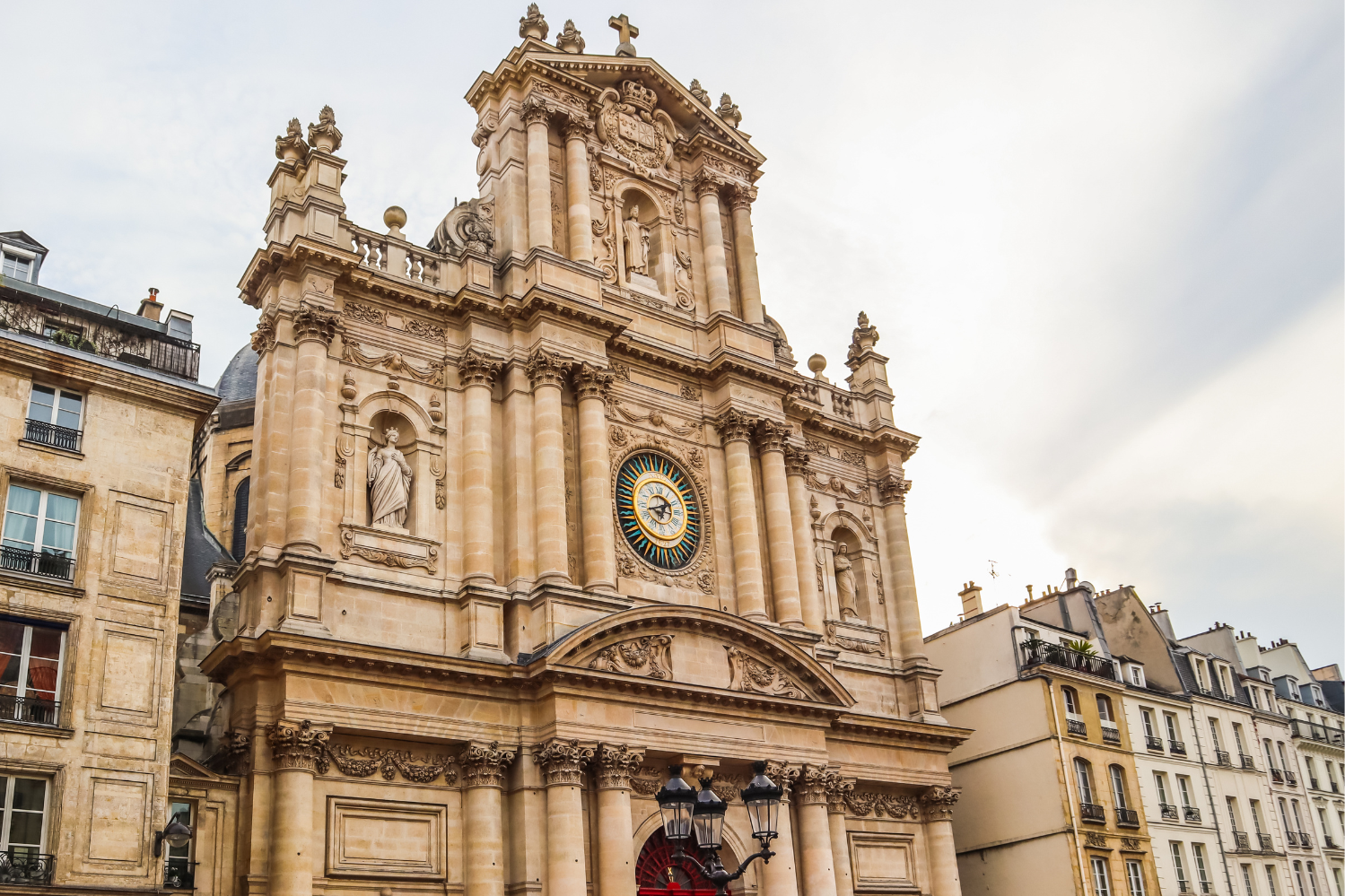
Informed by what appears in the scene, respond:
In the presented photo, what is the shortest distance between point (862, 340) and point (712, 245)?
5767 mm

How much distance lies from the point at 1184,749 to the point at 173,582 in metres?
28.9

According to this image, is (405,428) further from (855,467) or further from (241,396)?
(241,396)

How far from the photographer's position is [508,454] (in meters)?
25.5

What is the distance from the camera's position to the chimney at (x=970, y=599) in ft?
133

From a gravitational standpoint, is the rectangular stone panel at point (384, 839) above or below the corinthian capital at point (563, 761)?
below

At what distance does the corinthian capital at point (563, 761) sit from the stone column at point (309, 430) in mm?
5241

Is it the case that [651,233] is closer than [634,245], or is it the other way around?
[634,245]

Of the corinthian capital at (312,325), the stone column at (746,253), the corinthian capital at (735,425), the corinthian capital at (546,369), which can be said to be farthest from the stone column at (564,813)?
the stone column at (746,253)

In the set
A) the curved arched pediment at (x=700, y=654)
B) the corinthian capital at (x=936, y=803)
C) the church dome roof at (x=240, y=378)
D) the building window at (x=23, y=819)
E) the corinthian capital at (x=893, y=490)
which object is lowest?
the building window at (x=23, y=819)

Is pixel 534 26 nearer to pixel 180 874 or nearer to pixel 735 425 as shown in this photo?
pixel 735 425

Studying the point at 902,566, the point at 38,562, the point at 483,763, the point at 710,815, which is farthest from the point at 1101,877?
the point at 38,562

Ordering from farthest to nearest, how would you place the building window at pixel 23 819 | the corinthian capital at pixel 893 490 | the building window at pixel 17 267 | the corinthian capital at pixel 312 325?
the corinthian capital at pixel 893 490
the corinthian capital at pixel 312 325
the building window at pixel 17 267
the building window at pixel 23 819

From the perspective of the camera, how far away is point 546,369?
25875mm

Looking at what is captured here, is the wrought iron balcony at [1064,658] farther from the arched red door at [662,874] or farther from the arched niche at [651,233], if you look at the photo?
the arched niche at [651,233]
